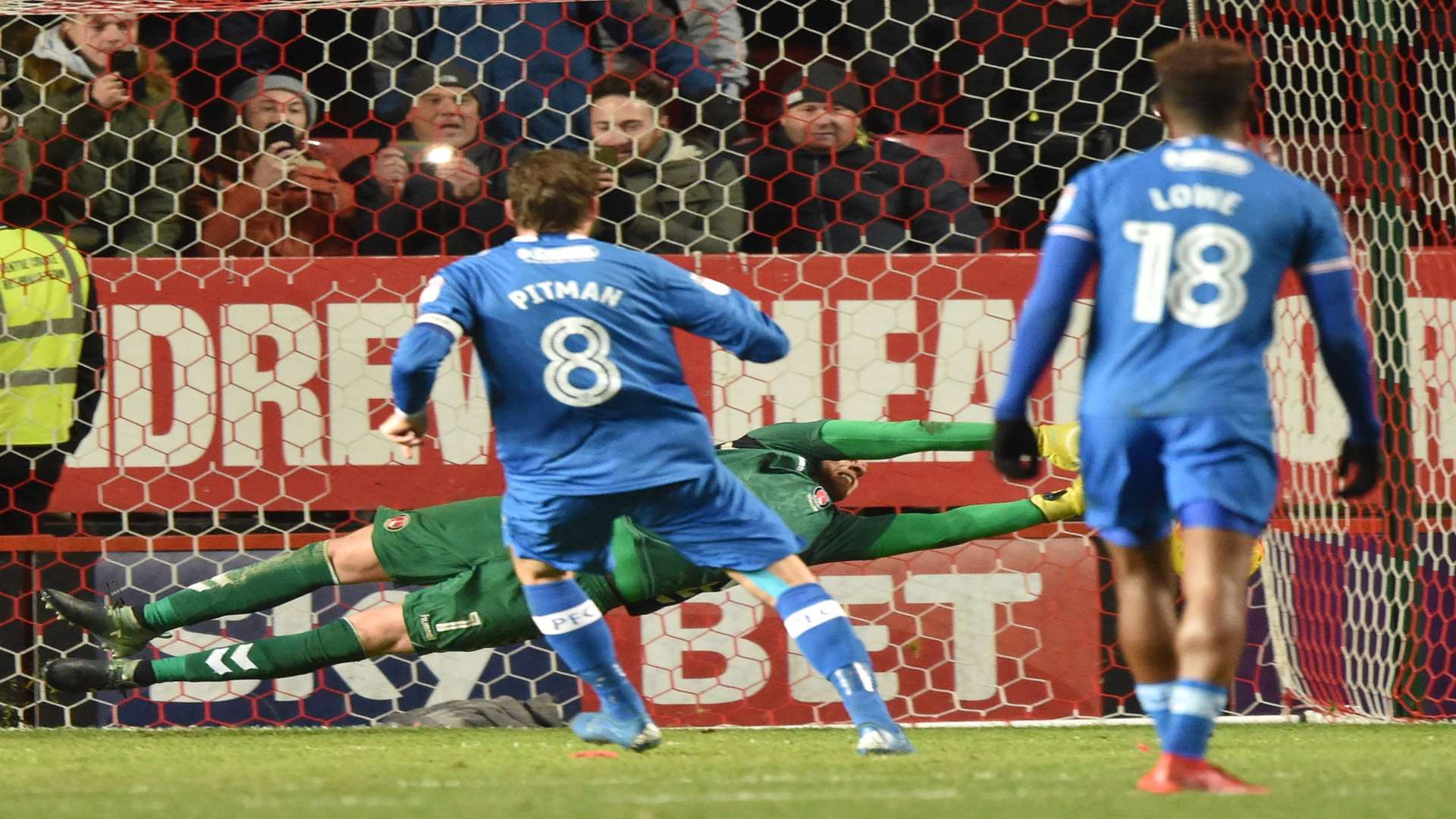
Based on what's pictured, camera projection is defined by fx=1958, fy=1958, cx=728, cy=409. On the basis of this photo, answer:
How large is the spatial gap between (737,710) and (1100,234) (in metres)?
3.24

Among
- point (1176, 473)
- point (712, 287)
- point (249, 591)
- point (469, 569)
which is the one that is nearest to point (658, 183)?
point (469, 569)

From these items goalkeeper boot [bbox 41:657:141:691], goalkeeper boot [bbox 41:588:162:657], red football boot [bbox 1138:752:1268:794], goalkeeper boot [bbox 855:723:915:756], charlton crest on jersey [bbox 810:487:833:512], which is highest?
charlton crest on jersey [bbox 810:487:833:512]

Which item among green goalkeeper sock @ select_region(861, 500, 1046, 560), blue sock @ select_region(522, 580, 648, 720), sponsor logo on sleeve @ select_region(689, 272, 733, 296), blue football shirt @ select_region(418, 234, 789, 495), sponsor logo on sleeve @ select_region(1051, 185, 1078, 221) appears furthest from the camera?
green goalkeeper sock @ select_region(861, 500, 1046, 560)

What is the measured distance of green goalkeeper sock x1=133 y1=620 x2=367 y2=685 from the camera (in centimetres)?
574

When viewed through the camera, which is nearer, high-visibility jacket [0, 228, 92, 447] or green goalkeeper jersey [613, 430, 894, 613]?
green goalkeeper jersey [613, 430, 894, 613]

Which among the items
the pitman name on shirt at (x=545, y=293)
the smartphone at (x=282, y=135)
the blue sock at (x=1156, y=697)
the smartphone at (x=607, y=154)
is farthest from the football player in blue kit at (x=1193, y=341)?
the smartphone at (x=282, y=135)

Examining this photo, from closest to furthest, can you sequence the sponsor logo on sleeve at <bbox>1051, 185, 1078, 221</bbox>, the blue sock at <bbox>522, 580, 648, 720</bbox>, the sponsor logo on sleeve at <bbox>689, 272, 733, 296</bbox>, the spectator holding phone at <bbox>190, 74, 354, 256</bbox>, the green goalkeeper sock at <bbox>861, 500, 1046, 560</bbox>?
the sponsor logo on sleeve at <bbox>1051, 185, 1078, 221</bbox>
the sponsor logo on sleeve at <bbox>689, 272, 733, 296</bbox>
the blue sock at <bbox>522, 580, 648, 720</bbox>
the green goalkeeper sock at <bbox>861, 500, 1046, 560</bbox>
the spectator holding phone at <bbox>190, 74, 354, 256</bbox>

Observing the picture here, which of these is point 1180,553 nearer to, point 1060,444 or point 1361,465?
point 1060,444

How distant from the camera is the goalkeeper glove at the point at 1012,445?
3469 mm

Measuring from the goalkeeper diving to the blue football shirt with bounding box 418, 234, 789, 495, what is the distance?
1296 mm

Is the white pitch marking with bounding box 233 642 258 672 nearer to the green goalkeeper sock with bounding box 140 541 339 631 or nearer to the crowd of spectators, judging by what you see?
the green goalkeeper sock with bounding box 140 541 339 631

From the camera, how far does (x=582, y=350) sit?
4.37 metres

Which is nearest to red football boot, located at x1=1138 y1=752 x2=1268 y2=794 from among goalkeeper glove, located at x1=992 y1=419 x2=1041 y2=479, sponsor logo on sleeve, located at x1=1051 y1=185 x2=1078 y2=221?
goalkeeper glove, located at x1=992 y1=419 x2=1041 y2=479

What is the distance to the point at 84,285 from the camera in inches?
244
